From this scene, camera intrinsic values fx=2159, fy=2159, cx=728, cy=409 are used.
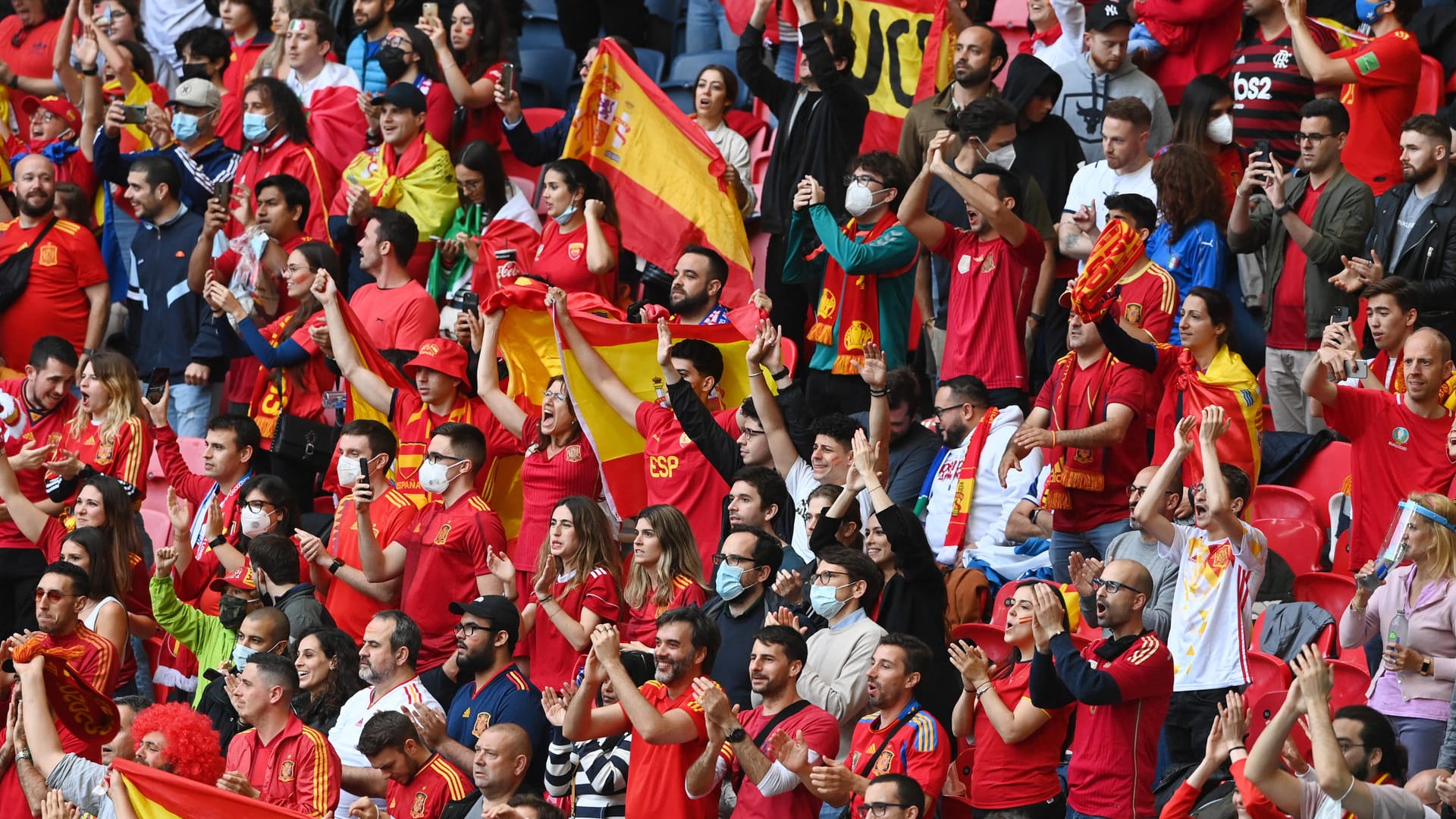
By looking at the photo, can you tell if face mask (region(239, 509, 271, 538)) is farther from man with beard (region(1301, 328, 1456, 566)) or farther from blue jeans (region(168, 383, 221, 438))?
man with beard (region(1301, 328, 1456, 566))

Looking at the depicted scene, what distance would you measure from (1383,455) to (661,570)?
3.09 metres

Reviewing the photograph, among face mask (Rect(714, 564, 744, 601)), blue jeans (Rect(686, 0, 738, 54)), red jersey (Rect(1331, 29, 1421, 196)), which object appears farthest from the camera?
blue jeans (Rect(686, 0, 738, 54))

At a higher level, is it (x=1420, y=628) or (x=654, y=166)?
(x=1420, y=628)

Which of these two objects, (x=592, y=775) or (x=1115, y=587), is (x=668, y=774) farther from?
(x=1115, y=587)

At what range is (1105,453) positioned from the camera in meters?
9.62

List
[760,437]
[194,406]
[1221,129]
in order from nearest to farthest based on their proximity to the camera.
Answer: [760,437]
[1221,129]
[194,406]

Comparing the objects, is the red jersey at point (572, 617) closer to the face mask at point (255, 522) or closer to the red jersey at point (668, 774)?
the red jersey at point (668, 774)

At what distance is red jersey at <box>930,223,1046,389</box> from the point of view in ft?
34.5

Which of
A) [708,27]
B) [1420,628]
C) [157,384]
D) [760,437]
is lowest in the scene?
[157,384]

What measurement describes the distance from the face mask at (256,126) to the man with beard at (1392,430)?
671cm

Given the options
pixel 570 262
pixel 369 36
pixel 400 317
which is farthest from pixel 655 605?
pixel 369 36

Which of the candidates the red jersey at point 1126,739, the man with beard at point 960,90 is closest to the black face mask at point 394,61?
the man with beard at point 960,90

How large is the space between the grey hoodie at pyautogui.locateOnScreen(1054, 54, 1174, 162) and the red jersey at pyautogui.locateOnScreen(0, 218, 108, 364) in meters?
5.95

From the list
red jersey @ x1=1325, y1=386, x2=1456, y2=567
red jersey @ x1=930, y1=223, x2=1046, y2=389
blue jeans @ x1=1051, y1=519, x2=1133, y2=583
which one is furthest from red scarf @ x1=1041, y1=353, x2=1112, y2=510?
red jersey @ x1=1325, y1=386, x2=1456, y2=567
